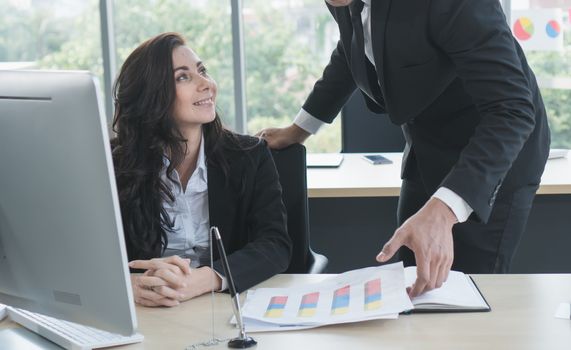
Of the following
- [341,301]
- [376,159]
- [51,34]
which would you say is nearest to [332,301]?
[341,301]

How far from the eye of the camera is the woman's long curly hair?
2.15 metres

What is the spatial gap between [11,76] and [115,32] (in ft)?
15.9

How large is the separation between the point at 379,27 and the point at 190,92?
0.55m

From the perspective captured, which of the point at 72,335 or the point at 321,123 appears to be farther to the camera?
the point at 321,123

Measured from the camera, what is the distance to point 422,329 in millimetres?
1512

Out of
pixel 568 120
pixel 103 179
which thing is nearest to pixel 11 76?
pixel 103 179

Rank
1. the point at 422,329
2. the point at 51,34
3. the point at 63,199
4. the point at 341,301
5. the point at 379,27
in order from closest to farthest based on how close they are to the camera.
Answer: the point at 63,199, the point at 422,329, the point at 341,301, the point at 379,27, the point at 51,34

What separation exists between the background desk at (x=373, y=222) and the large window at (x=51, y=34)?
11.1 feet

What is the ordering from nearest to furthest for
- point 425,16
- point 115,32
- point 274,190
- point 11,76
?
point 11,76
point 425,16
point 274,190
point 115,32

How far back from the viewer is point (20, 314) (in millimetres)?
1644

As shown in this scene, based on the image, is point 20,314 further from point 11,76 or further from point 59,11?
point 59,11

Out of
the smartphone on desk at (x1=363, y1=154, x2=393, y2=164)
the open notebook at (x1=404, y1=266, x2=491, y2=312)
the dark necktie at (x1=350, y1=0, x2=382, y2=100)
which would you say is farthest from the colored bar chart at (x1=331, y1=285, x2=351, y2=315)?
the smartphone on desk at (x1=363, y1=154, x2=393, y2=164)

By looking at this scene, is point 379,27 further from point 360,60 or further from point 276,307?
point 276,307

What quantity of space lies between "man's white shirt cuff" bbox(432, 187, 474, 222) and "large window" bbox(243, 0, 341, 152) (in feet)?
13.8
